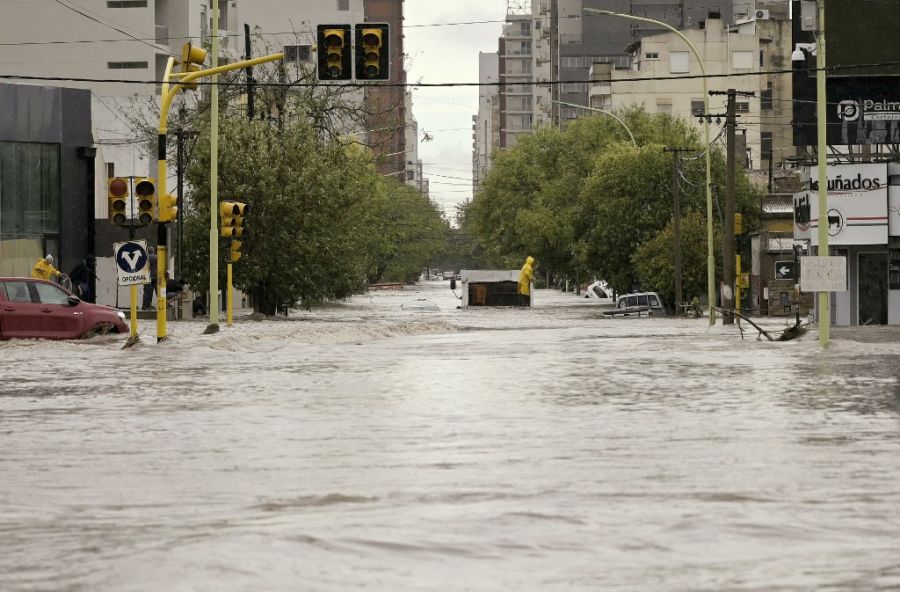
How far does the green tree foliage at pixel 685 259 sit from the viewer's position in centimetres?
7244

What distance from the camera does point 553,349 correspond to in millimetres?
36375

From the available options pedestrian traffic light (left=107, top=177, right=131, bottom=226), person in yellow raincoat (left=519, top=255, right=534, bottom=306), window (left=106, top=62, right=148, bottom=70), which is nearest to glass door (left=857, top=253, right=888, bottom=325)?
pedestrian traffic light (left=107, top=177, right=131, bottom=226)

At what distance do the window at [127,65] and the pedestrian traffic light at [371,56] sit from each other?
231 feet

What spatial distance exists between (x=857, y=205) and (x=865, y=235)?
914 mm

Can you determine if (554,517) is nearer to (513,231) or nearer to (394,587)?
(394,587)

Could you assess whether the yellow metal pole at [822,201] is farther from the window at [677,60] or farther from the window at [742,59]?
the window at [677,60]

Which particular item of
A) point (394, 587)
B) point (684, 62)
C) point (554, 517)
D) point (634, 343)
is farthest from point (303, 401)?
point (684, 62)

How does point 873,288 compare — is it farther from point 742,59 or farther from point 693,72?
point 693,72

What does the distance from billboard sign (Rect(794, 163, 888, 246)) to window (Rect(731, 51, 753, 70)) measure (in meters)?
71.9

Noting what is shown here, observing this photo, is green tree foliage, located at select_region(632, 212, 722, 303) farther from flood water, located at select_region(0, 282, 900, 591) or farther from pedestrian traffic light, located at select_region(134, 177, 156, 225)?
flood water, located at select_region(0, 282, 900, 591)

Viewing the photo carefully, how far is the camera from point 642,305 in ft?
239

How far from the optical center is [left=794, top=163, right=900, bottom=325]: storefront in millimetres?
53094

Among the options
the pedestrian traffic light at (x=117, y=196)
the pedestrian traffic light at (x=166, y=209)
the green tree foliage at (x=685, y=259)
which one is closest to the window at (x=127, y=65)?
the green tree foliage at (x=685, y=259)

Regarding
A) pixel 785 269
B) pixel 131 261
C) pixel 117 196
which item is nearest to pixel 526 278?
pixel 785 269
